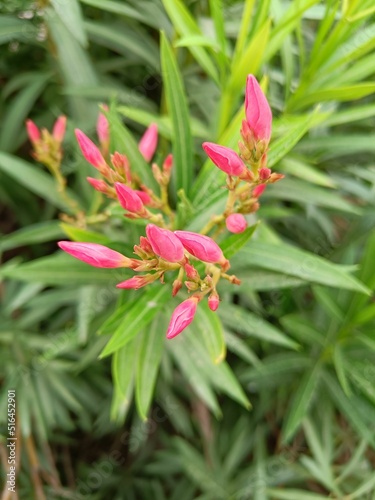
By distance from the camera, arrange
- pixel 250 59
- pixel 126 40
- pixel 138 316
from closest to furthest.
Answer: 1. pixel 138 316
2. pixel 250 59
3. pixel 126 40

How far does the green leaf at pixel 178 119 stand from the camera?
1.00 meters

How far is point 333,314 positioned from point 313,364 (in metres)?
0.20

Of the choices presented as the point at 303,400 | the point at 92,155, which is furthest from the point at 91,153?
the point at 303,400

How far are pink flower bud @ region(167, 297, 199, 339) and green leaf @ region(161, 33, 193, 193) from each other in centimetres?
36

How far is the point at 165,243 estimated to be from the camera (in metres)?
0.72

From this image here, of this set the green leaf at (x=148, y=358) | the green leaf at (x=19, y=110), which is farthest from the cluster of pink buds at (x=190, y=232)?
the green leaf at (x=19, y=110)

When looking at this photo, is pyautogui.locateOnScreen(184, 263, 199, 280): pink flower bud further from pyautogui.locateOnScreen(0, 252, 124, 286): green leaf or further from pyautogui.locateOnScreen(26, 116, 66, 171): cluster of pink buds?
pyautogui.locateOnScreen(26, 116, 66, 171): cluster of pink buds

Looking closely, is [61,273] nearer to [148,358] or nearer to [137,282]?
[148,358]

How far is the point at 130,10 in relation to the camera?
1.26 meters

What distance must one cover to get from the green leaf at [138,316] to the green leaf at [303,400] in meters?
0.64

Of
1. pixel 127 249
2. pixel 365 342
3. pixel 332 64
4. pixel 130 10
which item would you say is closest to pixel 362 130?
pixel 332 64

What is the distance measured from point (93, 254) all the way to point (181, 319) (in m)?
0.16

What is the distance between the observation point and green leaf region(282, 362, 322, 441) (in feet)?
4.71

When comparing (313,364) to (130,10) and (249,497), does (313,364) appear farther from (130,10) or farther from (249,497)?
(130,10)
